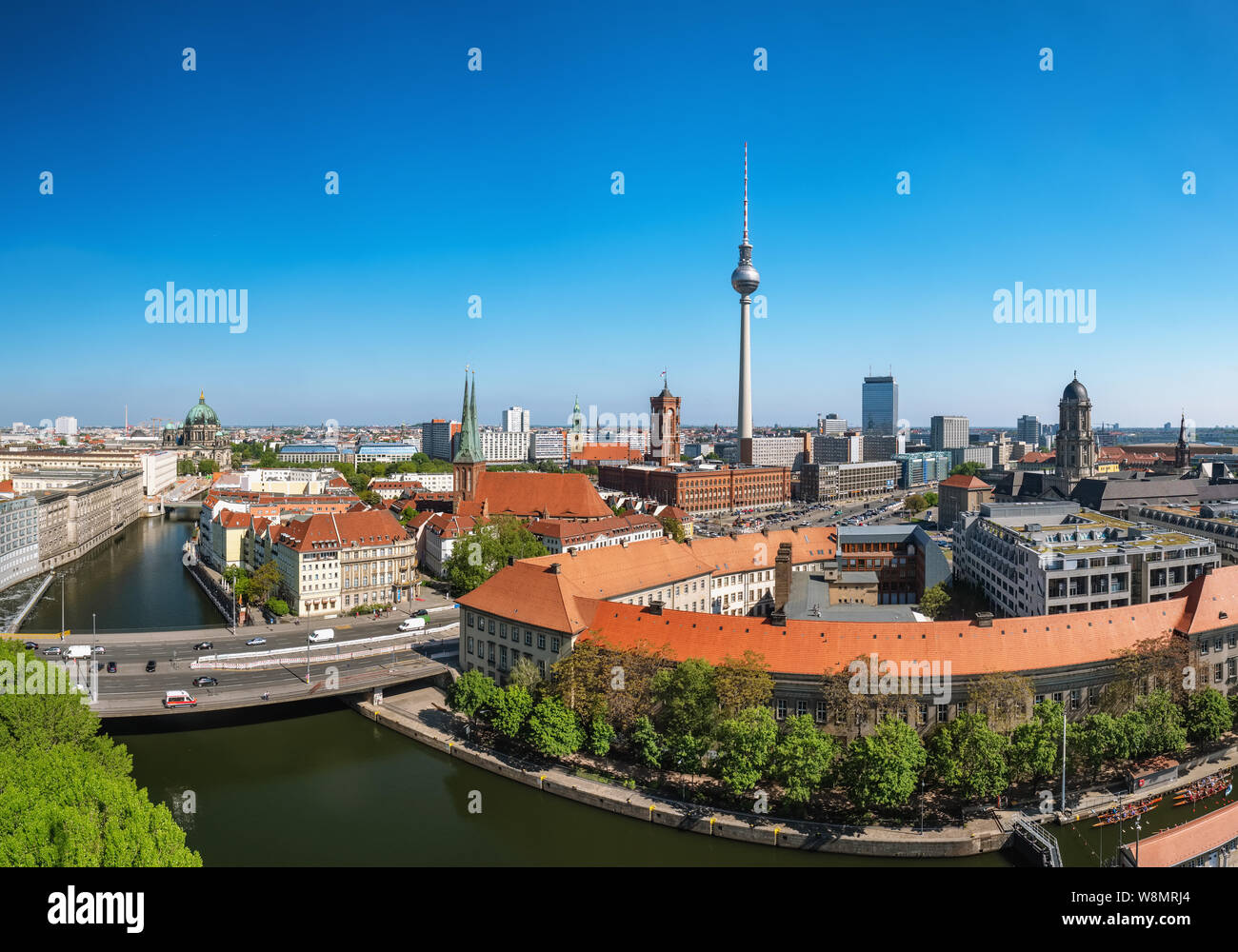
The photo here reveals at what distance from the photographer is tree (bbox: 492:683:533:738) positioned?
25250 mm

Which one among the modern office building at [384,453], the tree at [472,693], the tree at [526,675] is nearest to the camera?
the tree at [472,693]

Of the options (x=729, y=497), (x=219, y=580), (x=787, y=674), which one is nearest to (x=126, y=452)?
(x=219, y=580)

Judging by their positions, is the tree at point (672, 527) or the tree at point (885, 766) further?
the tree at point (672, 527)

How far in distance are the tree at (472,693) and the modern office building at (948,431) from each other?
17454 centimetres

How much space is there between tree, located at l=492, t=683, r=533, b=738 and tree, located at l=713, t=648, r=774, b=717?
6.29 meters

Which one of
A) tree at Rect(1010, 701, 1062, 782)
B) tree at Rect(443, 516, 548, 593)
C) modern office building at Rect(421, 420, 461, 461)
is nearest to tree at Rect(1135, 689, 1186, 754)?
tree at Rect(1010, 701, 1062, 782)

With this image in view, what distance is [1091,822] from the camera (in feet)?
70.5

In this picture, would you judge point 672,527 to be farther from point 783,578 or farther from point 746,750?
point 746,750

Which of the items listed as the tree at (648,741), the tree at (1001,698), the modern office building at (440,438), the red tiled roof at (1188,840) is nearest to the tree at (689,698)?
the tree at (648,741)

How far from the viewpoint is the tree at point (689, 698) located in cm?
2297

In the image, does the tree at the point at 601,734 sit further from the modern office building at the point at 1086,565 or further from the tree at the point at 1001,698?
the modern office building at the point at 1086,565

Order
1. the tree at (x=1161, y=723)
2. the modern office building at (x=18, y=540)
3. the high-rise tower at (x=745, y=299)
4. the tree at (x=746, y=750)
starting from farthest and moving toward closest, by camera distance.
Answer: the high-rise tower at (x=745, y=299)
the modern office building at (x=18, y=540)
the tree at (x=1161, y=723)
the tree at (x=746, y=750)

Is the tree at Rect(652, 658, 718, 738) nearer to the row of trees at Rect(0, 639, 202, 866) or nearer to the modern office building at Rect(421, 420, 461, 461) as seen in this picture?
the row of trees at Rect(0, 639, 202, 866)
